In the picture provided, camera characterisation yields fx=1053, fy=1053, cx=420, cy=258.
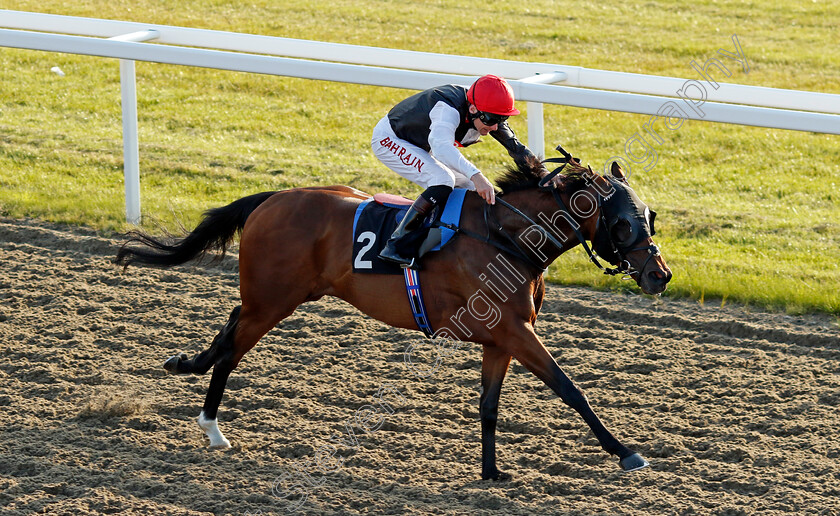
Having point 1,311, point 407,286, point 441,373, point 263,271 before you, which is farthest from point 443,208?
point 1,311

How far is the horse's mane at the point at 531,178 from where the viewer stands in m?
4.34

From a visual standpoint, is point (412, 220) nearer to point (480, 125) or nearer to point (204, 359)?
point (480, 125)

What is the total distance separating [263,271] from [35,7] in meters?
9.89

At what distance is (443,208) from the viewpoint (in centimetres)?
458

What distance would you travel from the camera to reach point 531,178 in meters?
4.51

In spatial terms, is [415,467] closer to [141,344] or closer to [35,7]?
[141,344]

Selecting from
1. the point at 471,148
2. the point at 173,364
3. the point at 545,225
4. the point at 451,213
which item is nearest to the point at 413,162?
the point at 451,213

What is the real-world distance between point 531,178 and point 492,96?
0.41 meters

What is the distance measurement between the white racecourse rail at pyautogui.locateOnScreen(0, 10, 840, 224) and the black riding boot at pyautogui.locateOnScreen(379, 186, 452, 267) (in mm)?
1921

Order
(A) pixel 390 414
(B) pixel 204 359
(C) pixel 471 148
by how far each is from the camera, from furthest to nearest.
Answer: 1. (C) pixel 471 148
2. (A) pixel 390 414
3. (B) pixel 204 359

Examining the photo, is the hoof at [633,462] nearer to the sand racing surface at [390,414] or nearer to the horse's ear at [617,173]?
the sand racing surface at [390,414]

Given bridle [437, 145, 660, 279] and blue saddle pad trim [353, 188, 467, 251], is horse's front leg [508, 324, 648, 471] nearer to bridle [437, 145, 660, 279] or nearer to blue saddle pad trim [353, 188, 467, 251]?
bridle [437, 145, 660, 279]

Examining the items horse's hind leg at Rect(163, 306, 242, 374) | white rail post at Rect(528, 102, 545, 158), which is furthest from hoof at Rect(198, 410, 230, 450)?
white rail post at Rect(528, 102, 545, 158)

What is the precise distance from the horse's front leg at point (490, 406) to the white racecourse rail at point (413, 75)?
2198 mm
